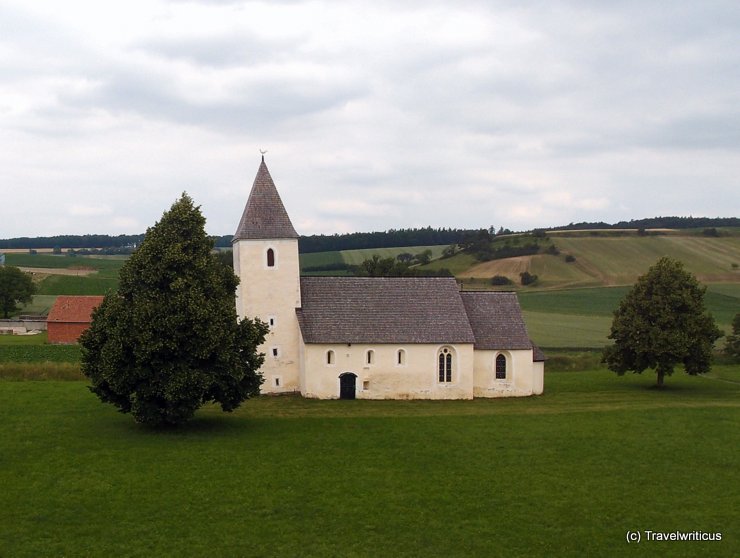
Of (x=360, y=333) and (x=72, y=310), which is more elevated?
(x=72, y=310)

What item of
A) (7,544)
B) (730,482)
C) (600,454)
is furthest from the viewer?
(600,454)

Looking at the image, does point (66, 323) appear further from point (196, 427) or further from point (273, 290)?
point (196, 427)

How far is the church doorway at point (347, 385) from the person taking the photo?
46.0 m

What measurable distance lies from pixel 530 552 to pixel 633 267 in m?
93.4

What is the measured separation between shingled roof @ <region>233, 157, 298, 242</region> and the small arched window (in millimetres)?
9984

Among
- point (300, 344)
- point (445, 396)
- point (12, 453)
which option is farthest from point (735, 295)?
point (12, 453)

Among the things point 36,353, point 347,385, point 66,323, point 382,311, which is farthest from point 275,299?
point 66,323

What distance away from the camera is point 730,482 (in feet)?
91.9

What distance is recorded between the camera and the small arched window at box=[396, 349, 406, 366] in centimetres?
4638

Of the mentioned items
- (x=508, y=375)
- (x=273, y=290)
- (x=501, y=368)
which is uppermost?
(x=273, y=290)

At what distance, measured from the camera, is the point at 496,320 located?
49219mm

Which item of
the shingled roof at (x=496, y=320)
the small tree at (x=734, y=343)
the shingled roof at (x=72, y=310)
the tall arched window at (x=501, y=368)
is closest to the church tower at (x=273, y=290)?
the shingled roof at (x=496, y=320)

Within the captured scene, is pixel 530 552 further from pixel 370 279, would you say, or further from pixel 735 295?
pixel 735 295

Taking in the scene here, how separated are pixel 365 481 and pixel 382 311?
20.9m
